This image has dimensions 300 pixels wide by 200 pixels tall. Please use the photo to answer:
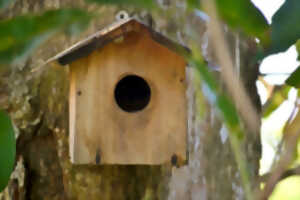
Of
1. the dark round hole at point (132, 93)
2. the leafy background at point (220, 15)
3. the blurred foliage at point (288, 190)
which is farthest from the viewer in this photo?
the blurred foliage at point (288, 190)

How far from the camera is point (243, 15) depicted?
1.94 ft

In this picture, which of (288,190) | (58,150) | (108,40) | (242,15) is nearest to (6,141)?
(242,15)

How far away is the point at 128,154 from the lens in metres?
1.52

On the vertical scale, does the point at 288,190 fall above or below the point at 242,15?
below

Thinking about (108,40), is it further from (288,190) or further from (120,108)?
(288,190)

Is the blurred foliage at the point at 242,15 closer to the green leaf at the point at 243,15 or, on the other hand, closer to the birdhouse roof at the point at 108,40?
the green leaf at the point at 243,15

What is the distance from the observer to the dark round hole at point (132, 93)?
1715 millimetres

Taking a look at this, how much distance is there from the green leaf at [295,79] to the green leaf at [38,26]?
375mm

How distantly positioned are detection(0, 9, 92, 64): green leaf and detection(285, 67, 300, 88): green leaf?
0.38 meters

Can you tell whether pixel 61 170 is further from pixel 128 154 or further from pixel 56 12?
pixel 56 12

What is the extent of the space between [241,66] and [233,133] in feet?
4.95

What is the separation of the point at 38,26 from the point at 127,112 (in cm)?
101

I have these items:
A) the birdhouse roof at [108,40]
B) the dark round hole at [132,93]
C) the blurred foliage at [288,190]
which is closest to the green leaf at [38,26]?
the birdhouse roof at [108,40]

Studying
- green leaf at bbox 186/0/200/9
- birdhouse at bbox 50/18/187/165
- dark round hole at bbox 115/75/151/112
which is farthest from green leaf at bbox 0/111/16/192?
dark round hole at bbox 115/75/151/112
